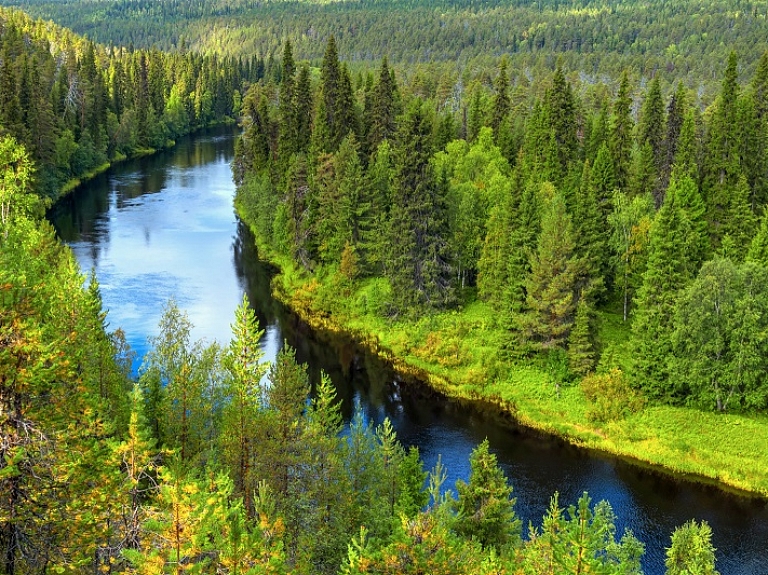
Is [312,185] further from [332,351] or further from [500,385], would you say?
[500,385]

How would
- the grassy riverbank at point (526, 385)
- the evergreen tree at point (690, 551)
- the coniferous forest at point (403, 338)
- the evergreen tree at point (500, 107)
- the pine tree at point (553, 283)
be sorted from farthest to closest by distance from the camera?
the evergreen tree at point (500, 107) → the pine tree at point (553, 283) → the grassy riverbank at point (526, 385) → the evergreen tree at point (690, 551) → the coniferous forest at point (403, 338)

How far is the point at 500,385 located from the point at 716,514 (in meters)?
20.8

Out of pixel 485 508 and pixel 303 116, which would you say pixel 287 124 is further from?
pixel 485 508

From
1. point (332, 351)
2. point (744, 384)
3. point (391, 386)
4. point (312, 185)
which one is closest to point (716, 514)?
point (744, 384)

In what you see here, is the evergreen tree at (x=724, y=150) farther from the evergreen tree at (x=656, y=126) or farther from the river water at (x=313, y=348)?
the river water at (x=313, y=348)

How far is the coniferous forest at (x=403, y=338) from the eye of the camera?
69.2ft

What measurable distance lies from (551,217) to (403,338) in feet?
61.7

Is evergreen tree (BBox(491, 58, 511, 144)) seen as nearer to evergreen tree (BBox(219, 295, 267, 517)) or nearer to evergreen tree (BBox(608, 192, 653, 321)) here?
evergreen tree (BBox(608, 192, 653, 321))

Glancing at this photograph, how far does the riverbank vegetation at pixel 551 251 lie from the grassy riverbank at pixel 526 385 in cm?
16

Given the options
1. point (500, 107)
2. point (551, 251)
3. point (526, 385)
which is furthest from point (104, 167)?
point (526, 385)

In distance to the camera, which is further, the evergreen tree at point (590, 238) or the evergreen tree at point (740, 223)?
the evergreen tree at point (590, 238)

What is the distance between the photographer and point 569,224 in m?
65.6

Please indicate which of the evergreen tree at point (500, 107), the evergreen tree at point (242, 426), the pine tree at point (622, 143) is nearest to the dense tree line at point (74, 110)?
the evergreen tree at point (500, 107)

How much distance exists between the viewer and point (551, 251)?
214ft
